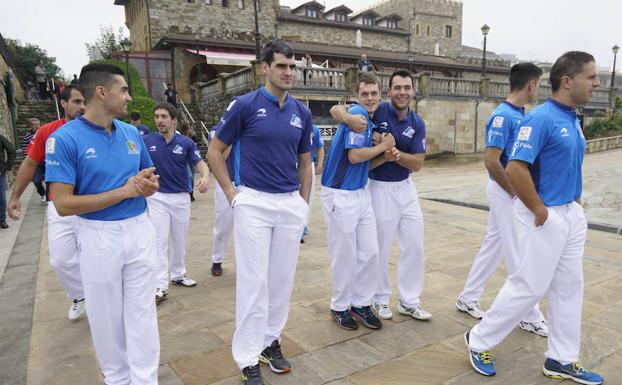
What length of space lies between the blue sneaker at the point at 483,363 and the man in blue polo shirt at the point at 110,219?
89.9 inches


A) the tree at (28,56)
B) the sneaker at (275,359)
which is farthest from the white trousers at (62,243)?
the tree at (28,56)

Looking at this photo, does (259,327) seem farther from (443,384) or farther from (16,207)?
(16,207)

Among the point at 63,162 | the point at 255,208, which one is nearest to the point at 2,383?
the point at 63,162

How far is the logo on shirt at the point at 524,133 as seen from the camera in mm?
2938

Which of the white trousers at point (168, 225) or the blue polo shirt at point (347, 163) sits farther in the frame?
the white trousers at point (168, 225)

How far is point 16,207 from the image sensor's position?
3943 millimetres

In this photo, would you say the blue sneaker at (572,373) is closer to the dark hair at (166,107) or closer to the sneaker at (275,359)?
the sneaker at (275,359)

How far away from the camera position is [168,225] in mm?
5004

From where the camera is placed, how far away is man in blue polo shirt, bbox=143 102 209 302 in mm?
4887

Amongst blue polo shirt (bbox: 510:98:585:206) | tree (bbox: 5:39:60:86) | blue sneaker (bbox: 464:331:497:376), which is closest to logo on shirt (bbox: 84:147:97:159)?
blue polo shirt (bbox: 510:98:585:206)

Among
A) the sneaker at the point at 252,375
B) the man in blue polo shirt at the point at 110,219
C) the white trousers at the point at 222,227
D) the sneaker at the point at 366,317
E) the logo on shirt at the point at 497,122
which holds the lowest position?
the sneaker at the point at 366,317

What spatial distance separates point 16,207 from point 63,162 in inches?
78.6

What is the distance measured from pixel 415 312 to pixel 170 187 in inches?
119

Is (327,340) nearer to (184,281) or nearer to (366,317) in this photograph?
(366,317)
